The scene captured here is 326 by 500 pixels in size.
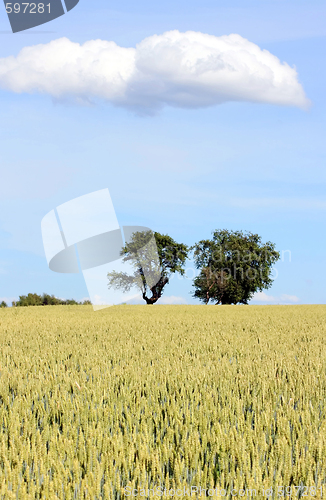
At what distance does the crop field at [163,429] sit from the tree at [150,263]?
3873 centimetres

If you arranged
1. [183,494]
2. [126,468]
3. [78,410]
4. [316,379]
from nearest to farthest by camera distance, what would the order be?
[183,494], [126,468], [78,410], [316,379]

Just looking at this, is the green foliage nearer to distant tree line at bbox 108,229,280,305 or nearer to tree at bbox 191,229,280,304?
distant tree line at bbox 108,229,280,305

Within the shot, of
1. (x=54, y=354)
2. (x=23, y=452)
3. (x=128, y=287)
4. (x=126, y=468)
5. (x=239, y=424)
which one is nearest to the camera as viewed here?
(x=126, y=468)

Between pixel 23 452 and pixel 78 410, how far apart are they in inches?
32.8

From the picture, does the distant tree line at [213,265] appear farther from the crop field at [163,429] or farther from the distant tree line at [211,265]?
the crop field at [163,429]

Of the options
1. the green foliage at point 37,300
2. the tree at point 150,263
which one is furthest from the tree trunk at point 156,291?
the green foliage at point 37,300

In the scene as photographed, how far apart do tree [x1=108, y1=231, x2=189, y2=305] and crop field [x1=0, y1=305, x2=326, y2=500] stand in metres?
38.7

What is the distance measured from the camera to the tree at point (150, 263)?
4475 cm

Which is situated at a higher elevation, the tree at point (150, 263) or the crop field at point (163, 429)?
the tree at point (150, 263)

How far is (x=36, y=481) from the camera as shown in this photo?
241cm

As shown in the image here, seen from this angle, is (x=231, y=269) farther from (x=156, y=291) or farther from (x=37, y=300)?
(x=37, y=300)

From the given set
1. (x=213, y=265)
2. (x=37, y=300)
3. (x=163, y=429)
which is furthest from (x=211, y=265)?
(x=163, y=429)

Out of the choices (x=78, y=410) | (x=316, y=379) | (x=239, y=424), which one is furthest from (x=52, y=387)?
(x=316, y=379)

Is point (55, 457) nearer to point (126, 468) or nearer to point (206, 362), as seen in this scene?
point (126, 468)
